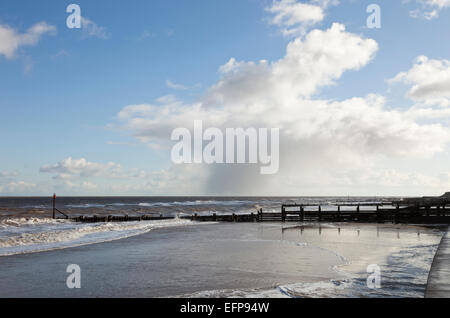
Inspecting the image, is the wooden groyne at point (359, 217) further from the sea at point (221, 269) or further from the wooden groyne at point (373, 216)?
the sea at point (221, 269)

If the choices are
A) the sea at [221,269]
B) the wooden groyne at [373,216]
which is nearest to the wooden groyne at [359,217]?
the wooden groyne at [373,216]

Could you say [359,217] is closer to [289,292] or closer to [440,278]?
[440,278]

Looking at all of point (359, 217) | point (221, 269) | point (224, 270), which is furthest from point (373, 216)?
point (224, 270)

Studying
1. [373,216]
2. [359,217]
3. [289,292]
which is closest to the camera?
[289,292]

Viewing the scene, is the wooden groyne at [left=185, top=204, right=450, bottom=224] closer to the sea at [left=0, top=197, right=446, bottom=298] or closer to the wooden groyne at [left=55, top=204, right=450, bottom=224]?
the wooden groyne at [left=55, top=204, right=450, bottom=224]

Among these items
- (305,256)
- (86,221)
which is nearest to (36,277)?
(305,256)

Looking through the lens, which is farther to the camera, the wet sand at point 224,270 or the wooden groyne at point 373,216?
the wooden groyne at point 373,216

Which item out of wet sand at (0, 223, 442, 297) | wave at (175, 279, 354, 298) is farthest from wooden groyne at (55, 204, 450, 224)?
wave at (175, 279, 354, 298)

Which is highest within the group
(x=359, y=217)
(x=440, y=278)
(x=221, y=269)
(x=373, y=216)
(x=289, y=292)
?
(x=440, y=278)

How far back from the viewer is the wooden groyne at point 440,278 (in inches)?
334

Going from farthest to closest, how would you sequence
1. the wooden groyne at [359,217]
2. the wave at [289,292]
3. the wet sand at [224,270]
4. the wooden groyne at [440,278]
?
the wooden groyne at [359,217]
the wet sand at [224,270]
the wave at [289,292]
the wooden groyne at [440,278]

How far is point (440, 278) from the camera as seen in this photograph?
9.85 metres

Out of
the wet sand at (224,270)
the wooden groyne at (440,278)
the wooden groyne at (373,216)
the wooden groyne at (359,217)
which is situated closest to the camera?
the wooden groyne at (440,278)
